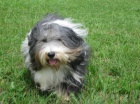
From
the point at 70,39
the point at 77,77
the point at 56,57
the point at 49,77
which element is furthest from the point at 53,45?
the point at 77,77

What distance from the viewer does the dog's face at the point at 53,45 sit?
4068 mm

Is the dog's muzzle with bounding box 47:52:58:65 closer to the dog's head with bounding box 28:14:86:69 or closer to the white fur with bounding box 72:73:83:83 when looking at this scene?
the dog's head with bounding box 28:14:86:69

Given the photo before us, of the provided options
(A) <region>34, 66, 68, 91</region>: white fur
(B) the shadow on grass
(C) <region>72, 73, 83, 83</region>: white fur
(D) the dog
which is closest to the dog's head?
(D) the dog

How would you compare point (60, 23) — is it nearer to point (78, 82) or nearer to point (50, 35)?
point (50, 35)

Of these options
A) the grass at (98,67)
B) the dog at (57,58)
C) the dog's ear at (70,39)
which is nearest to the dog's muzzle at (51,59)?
the dog at (57,58)

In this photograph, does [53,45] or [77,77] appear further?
[77,77]

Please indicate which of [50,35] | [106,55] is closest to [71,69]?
[50,35]

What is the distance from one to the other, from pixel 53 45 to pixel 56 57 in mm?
153

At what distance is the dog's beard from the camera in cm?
405

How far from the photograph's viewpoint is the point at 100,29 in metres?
9.36

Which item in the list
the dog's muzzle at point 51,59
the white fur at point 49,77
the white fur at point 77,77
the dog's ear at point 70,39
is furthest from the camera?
the white fur at point 77,77

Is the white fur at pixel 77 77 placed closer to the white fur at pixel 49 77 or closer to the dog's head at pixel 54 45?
the white fur at pixel 49 77

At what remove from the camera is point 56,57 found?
13.3ft

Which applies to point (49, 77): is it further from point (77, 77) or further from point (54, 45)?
point (54, 45)
